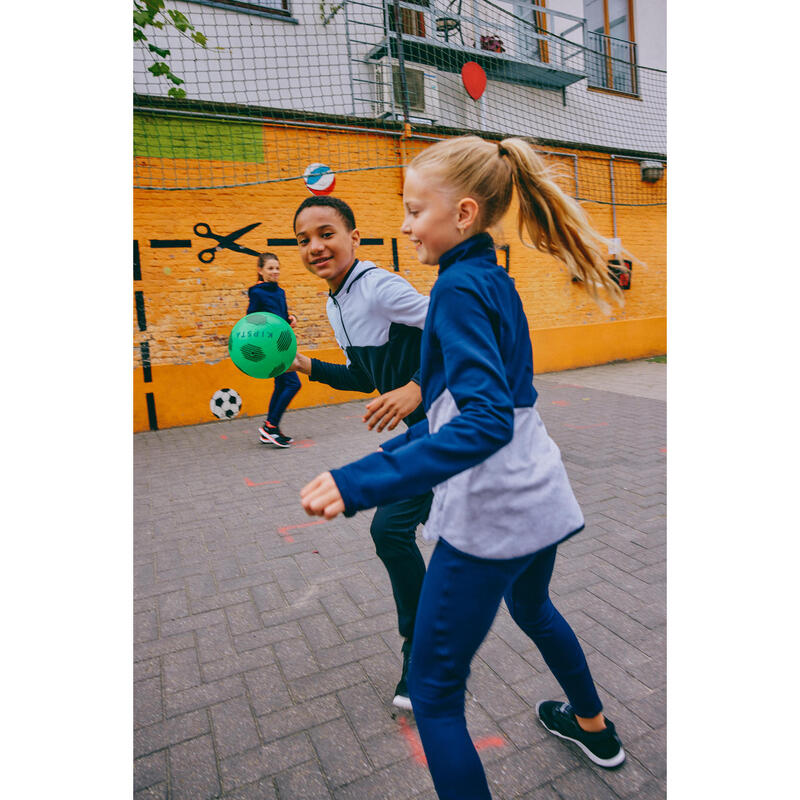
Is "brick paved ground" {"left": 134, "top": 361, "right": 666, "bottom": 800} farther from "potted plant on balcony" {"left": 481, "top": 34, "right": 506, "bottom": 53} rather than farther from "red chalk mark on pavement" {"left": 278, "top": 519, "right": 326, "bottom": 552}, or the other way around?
"potted plant on balcony" {"left": 481, "top": 34, "right": 506, "bottom": 53}

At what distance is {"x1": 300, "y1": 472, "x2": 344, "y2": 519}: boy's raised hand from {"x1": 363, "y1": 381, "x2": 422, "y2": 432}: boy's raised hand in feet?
2.53

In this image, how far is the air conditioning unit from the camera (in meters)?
8.46

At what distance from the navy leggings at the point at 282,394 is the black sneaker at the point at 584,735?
15.0 ft

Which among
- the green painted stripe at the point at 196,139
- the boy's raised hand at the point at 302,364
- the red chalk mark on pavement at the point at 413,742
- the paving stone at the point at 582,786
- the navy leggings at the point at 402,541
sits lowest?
the paving stone at the point at 582,786

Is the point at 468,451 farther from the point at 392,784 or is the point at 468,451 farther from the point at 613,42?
the point at 613,42

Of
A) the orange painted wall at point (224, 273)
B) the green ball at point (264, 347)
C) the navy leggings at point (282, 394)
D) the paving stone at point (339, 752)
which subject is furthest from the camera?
the orange painted wall at point (224, 273)

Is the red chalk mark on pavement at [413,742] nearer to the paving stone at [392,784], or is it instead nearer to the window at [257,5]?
the paving stone at [392,784]

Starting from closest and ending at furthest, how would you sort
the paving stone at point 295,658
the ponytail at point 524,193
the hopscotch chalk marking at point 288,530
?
the ponytail at point 524,193
the paving stone at point 295,658
the hopscotch chalk marking at point 288,530

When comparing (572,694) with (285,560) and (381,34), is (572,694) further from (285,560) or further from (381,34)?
(381,34)

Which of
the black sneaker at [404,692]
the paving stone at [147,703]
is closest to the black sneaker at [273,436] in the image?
the paving stone at [147,703]

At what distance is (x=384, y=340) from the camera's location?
217cm

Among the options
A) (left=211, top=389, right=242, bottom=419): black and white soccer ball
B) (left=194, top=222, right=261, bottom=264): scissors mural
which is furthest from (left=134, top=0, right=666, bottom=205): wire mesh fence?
(left=211, top=389, right=242, bottom=419): black and white soccer ball

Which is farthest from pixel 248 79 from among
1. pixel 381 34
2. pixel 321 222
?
pixel 321 222

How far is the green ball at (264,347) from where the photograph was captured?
8.59ft
